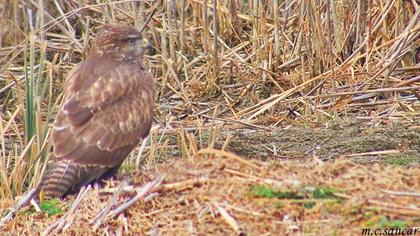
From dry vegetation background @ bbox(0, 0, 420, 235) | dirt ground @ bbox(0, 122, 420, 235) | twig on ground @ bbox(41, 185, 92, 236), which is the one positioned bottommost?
dry vegetation background @ bbox(0, 0, 420, 235)

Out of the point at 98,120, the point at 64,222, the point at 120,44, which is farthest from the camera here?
the point at 120,44

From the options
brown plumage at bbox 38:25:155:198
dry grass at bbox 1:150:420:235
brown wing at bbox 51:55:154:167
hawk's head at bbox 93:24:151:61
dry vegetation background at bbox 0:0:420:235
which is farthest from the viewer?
dry vegetation background at bbox 0:0:420:235

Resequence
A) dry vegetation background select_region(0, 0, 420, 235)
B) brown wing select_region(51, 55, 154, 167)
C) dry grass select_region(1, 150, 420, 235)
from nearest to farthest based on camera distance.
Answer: dry grass select_region(1, 150, 420, 235), brown wing select_region(51, 55, 154, 167), dry vegetation background select_region(0, 0, 420, 235)

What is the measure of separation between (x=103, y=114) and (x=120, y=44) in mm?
700

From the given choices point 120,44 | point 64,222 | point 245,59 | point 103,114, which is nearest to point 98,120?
point 103,114

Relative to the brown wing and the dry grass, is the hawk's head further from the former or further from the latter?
the dry grass

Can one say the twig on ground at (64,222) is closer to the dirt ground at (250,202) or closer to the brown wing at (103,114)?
the dirt ground at (250,202)

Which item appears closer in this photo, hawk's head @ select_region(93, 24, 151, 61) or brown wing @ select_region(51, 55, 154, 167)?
brown wing @ select_region(51, 55, 154, 167)

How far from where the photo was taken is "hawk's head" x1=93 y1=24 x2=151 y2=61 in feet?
22.9

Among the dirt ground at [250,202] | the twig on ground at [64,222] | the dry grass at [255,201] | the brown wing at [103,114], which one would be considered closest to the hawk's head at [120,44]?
the brown wing at [103,114]

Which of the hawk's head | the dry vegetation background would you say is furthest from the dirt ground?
the dry vegetation background

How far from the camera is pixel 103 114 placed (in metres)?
6.47

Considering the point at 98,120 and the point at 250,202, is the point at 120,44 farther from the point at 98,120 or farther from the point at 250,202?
the point at 250,202

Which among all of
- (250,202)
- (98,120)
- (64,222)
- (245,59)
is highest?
(250,202)
